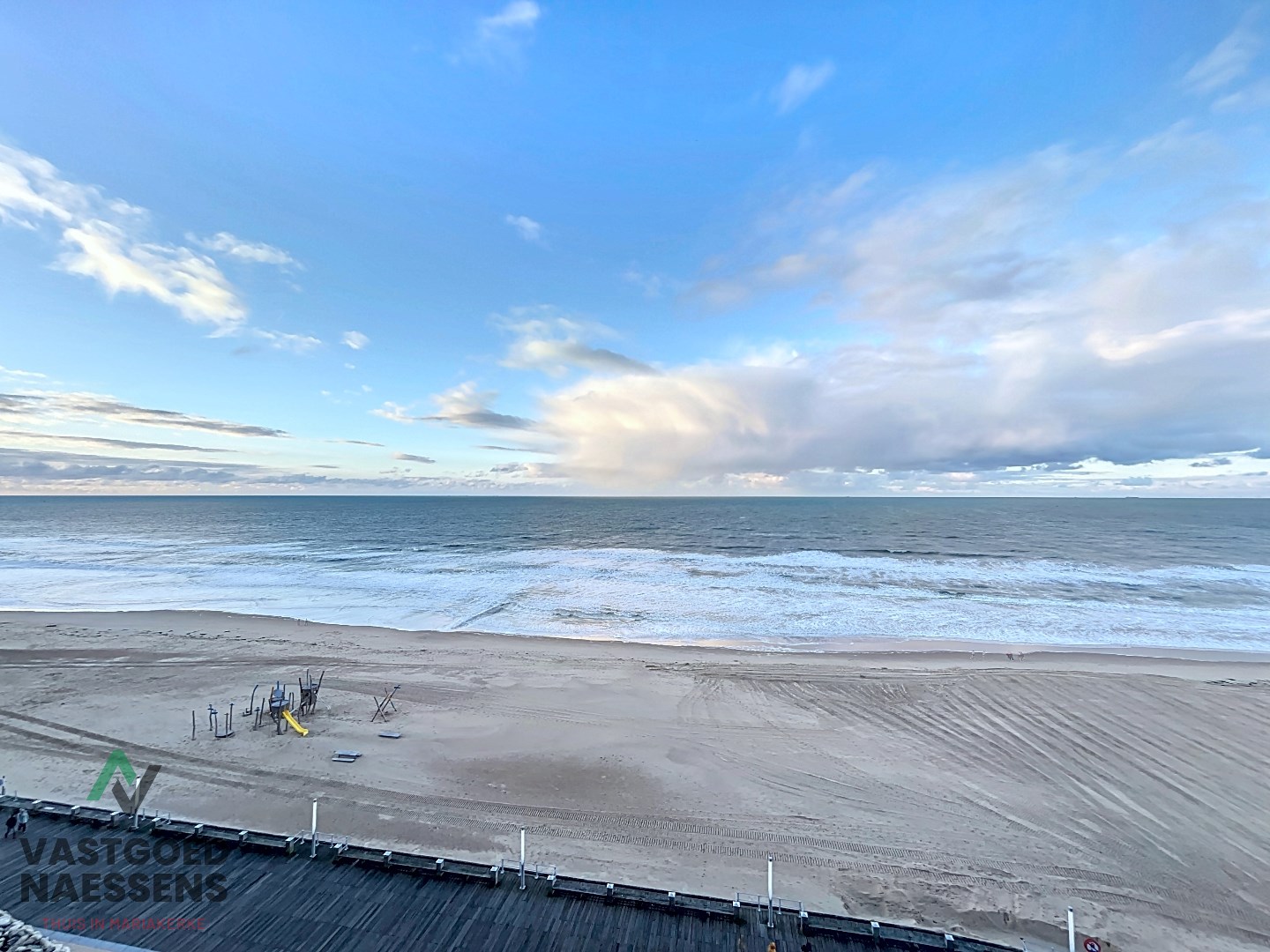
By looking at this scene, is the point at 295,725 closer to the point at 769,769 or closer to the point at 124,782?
the point at 124,782

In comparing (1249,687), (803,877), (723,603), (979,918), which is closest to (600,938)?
(803,877)

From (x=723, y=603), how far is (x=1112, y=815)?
2149 cm

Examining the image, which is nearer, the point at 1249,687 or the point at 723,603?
the point at 1249,687

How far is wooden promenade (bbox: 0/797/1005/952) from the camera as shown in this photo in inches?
271

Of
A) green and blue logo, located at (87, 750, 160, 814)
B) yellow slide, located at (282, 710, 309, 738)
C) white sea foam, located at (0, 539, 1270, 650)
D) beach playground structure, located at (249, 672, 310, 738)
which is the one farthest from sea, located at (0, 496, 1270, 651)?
green and blue logo, located at (87, 750, 160, 814)

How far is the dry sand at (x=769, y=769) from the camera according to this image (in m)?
9.36

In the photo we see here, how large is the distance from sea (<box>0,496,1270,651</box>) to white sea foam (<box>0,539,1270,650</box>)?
0.19 metres

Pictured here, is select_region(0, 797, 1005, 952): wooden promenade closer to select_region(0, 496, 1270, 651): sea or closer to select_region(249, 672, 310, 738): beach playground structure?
select_region(249, 672, 310, 738): beach playground structure

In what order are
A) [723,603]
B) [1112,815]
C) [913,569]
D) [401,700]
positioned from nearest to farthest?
[1112,815]
[401,700]
[723,603]
[913,569]

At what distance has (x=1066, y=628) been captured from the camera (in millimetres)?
26469

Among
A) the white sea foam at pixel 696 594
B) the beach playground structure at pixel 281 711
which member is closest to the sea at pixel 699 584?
the white sea foam at pixel 696 594

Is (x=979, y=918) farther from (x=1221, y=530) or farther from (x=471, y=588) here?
(x=1221, y=530)

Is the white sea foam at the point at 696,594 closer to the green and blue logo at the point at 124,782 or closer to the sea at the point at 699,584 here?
the sea at the point at 699,584

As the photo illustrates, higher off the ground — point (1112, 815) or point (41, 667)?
point (41, 667)
